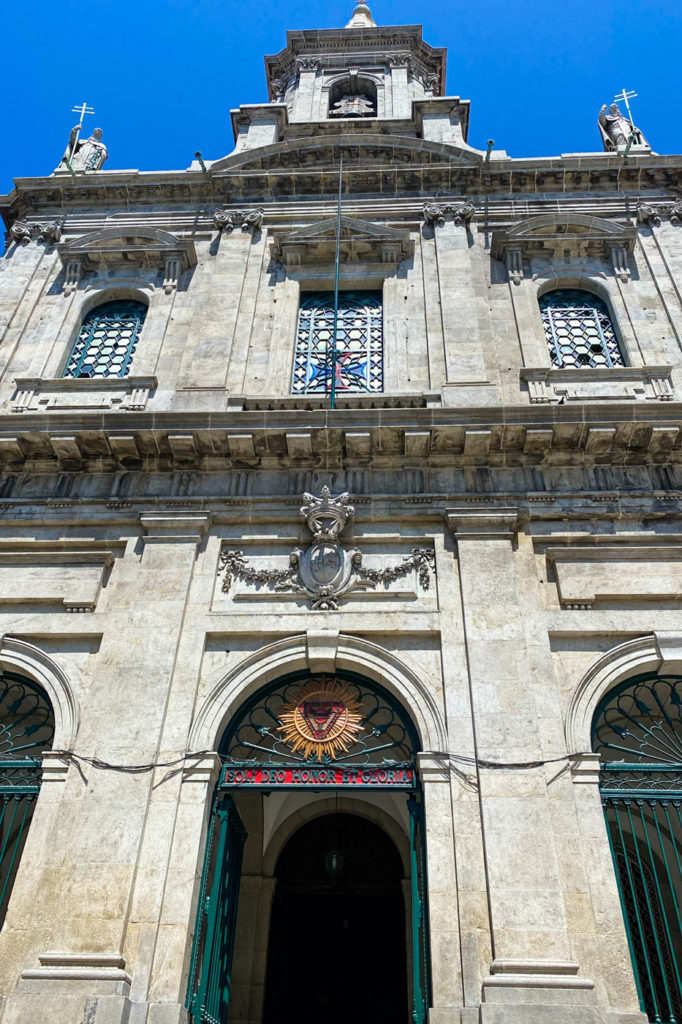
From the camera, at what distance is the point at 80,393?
10766 mm

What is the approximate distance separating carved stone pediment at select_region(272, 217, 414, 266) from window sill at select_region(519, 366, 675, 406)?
3.17m

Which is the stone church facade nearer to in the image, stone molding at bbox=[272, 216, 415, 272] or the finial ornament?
stone molding at bbox=[272, 216, 415, 272]

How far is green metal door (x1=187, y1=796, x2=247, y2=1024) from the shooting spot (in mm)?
→ 6742

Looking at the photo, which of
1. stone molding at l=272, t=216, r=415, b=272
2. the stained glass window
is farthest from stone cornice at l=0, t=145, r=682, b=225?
the stained glass window

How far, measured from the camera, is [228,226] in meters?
12.8

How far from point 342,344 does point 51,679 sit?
5992mm

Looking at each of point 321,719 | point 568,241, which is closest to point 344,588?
point 321,719

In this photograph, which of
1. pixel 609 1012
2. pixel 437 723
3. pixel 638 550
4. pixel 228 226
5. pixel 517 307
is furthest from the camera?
pixel 228 226

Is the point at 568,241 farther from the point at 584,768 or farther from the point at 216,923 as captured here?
the point at 216,923

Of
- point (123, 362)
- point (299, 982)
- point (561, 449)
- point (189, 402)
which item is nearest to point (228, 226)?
point (123, 362)

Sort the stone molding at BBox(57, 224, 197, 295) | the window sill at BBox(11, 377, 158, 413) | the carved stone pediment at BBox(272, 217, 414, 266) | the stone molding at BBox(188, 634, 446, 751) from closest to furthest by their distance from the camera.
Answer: the stone molding at BBox(188, 634, 446, 751), the window sill at BBox(11, 377, 158, 413), the carved stone pediment at BBox(272, 217, 414, 266), the stone molding at BBox(57, 224, 197, 295)

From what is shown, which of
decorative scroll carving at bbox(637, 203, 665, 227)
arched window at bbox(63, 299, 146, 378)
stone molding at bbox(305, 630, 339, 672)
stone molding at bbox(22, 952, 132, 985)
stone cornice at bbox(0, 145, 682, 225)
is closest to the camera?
stone molding at bbox(22, 952, 132, 985)

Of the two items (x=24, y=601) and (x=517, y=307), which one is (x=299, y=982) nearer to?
(x=24, y=601)

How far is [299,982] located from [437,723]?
5.05 m
